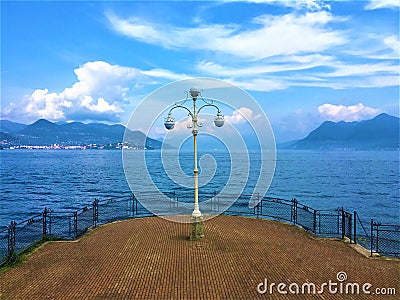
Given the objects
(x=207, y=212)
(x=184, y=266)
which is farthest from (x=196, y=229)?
(x=207, y=212)

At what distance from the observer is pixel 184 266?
10.7 m

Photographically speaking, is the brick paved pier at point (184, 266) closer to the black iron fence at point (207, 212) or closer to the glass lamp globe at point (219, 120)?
the black iron fence at point (207, 212)

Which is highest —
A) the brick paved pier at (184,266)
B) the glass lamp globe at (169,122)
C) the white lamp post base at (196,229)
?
the glass lamp globe at (169,122)

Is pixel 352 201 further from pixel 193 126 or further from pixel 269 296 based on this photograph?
pixel 269 296

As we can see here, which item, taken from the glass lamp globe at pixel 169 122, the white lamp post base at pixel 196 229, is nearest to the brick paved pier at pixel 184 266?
the white lamp post base at pixel 196 229

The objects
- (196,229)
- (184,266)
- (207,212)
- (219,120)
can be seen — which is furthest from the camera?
(207,212)

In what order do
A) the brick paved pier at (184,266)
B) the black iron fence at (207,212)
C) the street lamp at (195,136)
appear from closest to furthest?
the brick paved pier at (184,266) → the street lamp at (195,136) → the black iron fence at (207,212)

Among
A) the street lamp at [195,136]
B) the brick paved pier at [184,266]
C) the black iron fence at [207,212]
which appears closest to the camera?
the brick paved pier at [184,266]

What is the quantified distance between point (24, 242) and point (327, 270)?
15.6 m

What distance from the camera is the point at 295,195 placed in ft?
144

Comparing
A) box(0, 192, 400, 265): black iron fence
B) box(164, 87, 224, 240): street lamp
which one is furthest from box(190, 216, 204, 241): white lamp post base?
box(0, 192, 400, 265): black iron fence

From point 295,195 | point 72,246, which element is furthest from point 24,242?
point 295,195

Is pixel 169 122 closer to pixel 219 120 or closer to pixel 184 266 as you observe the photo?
pixel 219 120

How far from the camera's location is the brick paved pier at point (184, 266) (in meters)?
9.11
